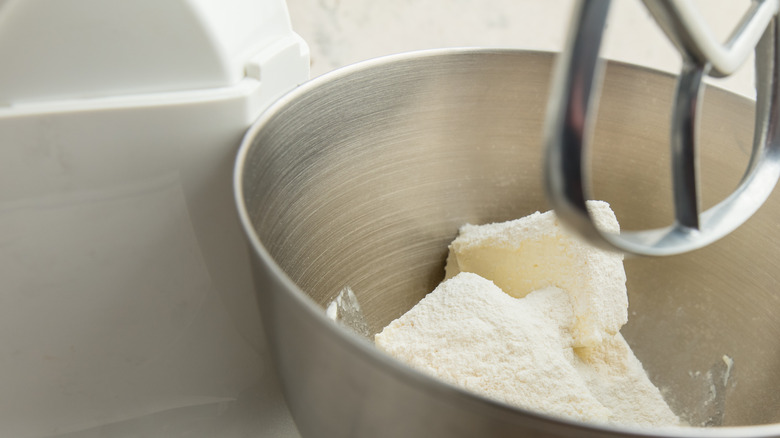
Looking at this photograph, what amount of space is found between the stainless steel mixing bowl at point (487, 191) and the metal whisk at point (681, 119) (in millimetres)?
127

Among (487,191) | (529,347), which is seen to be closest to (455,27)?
(487,191)

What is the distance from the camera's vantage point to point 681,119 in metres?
0.26

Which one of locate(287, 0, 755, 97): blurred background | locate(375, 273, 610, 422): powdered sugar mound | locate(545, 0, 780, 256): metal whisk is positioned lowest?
locate(287, 0, 755, 97): blurred background

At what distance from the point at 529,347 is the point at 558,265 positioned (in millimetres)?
82

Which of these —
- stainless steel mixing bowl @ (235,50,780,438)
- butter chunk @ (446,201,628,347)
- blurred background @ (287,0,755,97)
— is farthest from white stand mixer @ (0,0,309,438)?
blurred background @ (287,0,755,97)

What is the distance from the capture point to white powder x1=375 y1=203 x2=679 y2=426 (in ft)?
1.11

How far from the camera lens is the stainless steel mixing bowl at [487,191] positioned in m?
0.38

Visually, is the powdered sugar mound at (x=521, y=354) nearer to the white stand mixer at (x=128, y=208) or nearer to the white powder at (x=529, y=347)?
the white powder at (x=529, y=347)

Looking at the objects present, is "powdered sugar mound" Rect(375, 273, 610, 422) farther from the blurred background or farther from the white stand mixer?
the blurred background

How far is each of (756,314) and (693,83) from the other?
0.24m

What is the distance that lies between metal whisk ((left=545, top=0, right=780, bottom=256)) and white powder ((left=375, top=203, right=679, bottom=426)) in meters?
0.11

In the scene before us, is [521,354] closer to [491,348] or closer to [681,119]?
[491,348]

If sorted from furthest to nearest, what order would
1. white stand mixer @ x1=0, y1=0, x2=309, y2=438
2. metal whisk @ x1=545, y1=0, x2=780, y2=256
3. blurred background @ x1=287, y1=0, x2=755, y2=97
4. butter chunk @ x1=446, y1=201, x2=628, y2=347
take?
1. blurred background @ x1=287, y1=0, x2=755, y2=97
2. butter chunk @ x1=446, y1=201, x2=628, y2=347
3. white stand mixer @ x1=0, y1=0, x2=309, y2=438
4. metal whisk @ x1=545, y1=0, x2=780, y2=256

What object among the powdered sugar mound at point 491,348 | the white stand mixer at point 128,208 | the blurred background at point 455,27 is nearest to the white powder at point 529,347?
the powdered sugar mound at point 491,348
